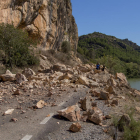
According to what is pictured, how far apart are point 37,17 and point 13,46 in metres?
7.81

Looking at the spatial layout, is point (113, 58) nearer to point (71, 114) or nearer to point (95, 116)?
point (95, 116)

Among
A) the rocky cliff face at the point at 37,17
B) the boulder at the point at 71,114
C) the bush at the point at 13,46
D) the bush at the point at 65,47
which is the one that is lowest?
the boulder at the point at 71,114

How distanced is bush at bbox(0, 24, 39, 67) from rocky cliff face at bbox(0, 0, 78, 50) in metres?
1.44

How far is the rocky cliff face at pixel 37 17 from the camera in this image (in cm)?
1279

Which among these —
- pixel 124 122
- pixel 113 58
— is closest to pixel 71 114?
pixel 124 122

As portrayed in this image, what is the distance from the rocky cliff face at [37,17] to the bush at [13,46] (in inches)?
56.6

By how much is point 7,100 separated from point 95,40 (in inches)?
3939

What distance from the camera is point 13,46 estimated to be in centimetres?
1134

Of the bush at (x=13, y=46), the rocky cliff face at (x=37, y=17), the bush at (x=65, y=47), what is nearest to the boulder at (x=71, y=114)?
the bush at (x=13, y=46)

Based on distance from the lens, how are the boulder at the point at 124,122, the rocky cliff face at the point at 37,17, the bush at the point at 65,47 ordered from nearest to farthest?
1. the boulder at the point at 124,122
2. the rocky cliff face at the point at 37,17
3. the bush at the point at 65,47

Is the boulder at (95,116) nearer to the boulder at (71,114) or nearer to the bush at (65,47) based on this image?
the boulder at (71,114)

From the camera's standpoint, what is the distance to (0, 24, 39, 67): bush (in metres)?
10.9

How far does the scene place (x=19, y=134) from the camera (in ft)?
9.71

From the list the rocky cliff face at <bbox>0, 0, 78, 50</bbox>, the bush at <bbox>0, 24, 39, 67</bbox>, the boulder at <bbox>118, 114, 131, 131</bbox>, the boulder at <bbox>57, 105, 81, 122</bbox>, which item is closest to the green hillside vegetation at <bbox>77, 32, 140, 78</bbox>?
the rocky cliff face at <bbox>0, 0, 78, 50</bbox>
